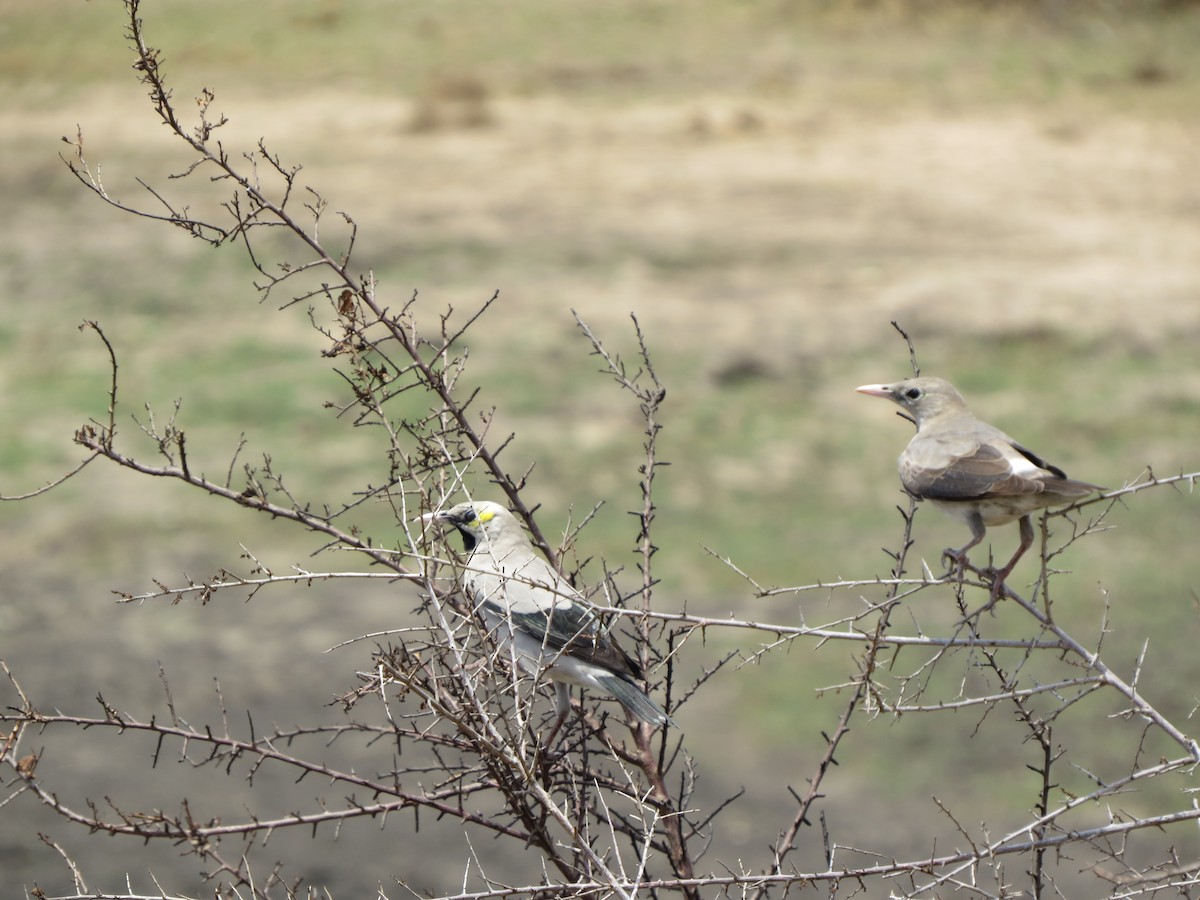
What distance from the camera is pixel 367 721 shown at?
575 inches

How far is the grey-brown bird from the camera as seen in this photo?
550cm

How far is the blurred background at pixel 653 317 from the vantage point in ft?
46.4

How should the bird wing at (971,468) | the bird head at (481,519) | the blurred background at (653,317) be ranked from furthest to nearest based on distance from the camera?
the blurred background at (653,317) < the bird head at (481,519) < the bird wing at (971,468)

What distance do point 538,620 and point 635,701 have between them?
976 mm

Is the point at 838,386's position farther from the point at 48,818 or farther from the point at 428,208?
the point at 48,818

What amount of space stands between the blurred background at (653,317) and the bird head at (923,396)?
16.1 ft

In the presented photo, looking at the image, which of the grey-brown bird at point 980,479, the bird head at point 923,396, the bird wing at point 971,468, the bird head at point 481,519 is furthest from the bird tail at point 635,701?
the bird head at point 923,396

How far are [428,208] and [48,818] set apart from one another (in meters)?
14.3

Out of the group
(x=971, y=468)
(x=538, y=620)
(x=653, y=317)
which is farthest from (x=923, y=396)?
(x=653, y=317)

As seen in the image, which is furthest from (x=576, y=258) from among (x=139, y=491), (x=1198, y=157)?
(x=1198, y=157)

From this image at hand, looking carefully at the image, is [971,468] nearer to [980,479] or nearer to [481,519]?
[980,479]

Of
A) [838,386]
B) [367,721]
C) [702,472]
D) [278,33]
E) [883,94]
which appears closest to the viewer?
[367,721]

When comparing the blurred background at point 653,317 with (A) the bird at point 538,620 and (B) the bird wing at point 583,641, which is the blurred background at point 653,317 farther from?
(B) the bird wing at point 583,641

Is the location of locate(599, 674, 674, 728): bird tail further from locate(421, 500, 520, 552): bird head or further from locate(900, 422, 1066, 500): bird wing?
locate(900, 422, 1066, 500): bird wing
